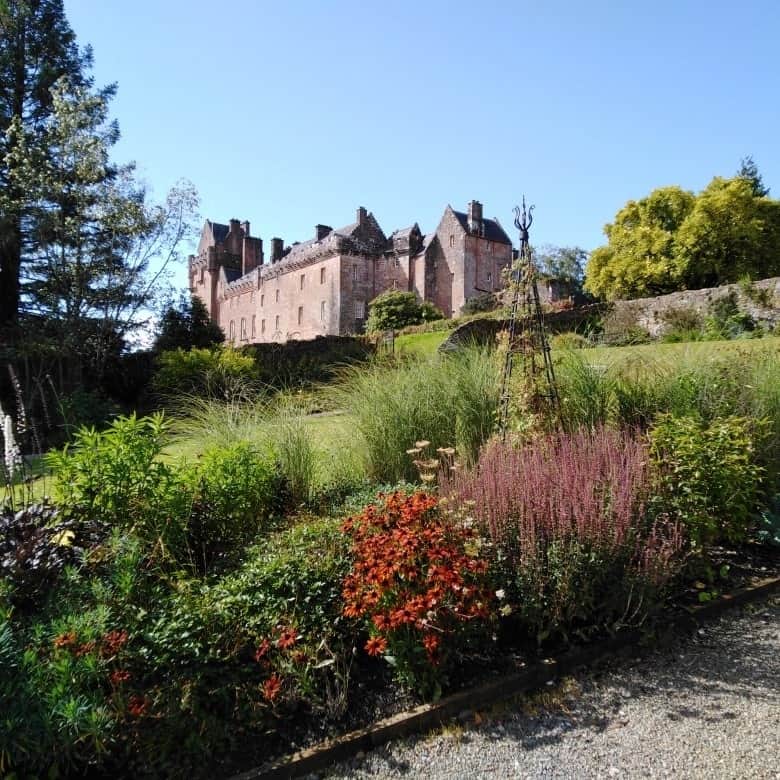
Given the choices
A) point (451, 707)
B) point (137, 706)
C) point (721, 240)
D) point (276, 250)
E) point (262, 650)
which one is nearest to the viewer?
point (137, 706)

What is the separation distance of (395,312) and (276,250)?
1961 centimetres

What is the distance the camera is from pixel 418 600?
2.24m

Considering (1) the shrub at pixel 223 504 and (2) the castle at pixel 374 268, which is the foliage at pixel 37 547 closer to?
(1) the shrub at pixel 223 504

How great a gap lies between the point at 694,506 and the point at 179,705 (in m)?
2.81

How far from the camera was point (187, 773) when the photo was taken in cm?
197

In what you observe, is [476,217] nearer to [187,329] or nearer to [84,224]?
[187,329]

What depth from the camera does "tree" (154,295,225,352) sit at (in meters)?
18.3

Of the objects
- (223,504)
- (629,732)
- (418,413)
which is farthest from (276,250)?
(629,732)

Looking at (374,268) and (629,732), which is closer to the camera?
(629,732)

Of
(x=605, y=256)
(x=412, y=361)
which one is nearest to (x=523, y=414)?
(x=412, y=361)

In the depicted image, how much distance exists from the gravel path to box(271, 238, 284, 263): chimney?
4807 centimetres

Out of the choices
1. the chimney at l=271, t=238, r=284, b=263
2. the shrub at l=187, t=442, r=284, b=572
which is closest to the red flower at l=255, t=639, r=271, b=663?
the shrub at l=187, t=442, r=284, b=572

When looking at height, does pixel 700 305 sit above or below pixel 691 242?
below

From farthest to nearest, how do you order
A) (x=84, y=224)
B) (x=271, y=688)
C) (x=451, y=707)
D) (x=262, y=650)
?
(x=84, y=224), (x=451, y=707), (x=262, y=650), (x=271, y=688)
